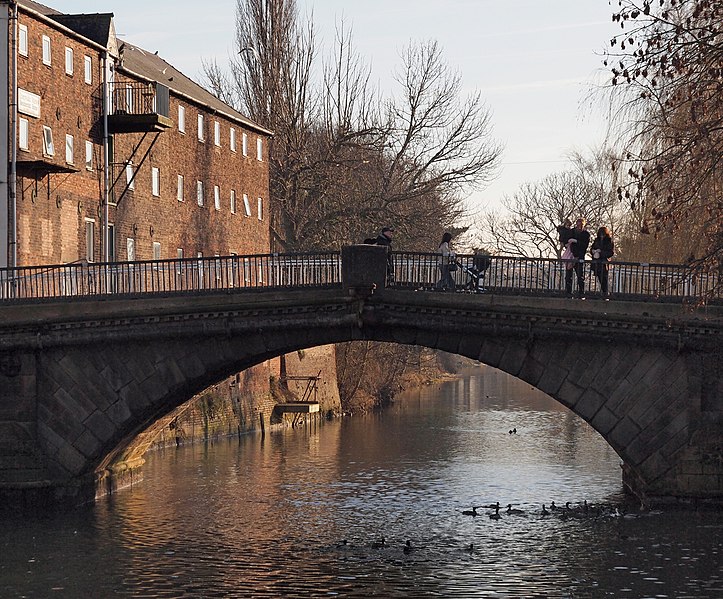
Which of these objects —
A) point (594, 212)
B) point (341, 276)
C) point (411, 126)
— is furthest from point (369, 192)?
point (341, 276)

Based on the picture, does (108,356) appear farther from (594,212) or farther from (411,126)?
(594,212)

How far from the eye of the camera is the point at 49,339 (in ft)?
105

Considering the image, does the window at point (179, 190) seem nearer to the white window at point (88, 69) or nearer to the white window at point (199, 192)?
the white window at point (199, 192)

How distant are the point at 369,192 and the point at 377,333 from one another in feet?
103

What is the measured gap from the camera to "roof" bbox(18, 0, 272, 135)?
44031 millimetres

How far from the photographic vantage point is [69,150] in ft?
136

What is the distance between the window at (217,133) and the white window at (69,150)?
13656 mm

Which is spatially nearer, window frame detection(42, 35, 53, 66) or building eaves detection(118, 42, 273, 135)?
window frame detection(42, 35, 53, 66)

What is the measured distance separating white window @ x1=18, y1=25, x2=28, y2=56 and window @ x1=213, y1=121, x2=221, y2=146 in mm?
16669

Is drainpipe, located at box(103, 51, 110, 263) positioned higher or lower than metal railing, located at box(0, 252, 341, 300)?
higher

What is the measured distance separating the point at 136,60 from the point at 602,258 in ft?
82.7

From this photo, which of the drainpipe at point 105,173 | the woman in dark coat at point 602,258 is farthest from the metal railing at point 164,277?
the drainpipe at point 105,173

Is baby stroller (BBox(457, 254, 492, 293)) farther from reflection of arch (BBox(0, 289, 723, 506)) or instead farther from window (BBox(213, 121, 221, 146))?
window (BBox(213, 121, 221, 146))

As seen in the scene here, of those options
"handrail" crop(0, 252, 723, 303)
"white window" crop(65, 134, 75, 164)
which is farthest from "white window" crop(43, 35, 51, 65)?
"handrail" crop(0, 252, 723, 303)
